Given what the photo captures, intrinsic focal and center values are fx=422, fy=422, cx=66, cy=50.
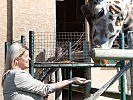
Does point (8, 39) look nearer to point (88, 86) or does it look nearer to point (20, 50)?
point (88, 86)

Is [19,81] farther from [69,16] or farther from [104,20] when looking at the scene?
[69,16]

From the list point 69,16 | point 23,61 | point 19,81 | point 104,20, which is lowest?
point 19,81

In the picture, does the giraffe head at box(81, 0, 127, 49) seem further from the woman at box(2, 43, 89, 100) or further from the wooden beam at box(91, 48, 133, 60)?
the wooden beam at box(91, 48, 133, 60)

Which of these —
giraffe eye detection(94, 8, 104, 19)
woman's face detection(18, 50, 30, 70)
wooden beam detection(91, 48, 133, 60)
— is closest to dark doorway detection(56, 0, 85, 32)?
giraffe eye detection(94, 8, 104, 19)

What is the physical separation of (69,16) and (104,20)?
1110 cm

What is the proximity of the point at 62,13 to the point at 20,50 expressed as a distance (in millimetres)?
13650

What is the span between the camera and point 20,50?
3.10 metres

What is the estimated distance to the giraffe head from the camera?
5496mm

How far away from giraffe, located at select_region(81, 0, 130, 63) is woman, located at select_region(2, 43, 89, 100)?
7.90 ft

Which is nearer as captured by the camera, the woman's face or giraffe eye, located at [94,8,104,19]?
the woman's face

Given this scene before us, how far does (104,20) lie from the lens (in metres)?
5.68

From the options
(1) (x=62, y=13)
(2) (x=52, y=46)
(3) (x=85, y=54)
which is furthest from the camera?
(1) (x=62, y=13)

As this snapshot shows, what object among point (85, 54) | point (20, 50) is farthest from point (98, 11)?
point (20, 50)

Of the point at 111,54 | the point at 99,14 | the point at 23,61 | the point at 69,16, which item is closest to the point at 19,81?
the point at 23,61
